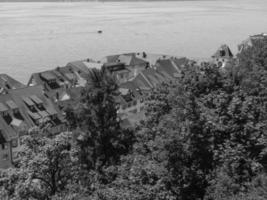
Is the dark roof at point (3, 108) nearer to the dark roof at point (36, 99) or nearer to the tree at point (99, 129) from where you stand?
the dark roof at point (36, 99)

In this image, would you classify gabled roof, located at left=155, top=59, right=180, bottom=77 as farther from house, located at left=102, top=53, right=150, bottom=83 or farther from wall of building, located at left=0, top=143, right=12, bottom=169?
wall of building, located at left=0, top=143, right=12, bottom=169

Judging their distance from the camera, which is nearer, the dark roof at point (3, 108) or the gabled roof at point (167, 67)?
the dark roof at point (3, 108)

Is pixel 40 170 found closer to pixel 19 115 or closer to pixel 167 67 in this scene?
pixel 19 115

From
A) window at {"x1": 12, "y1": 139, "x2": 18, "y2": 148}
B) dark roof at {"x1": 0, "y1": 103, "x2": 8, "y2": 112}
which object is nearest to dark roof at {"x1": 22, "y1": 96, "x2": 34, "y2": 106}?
dark roof at {"x1": 0, "y1": 103, "x2": 8, "y2": 112}

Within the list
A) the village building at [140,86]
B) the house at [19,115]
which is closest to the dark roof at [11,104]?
the house at [19,115]

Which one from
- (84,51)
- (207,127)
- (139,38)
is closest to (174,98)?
(207,127)

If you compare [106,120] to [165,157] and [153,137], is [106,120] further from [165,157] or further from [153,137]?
[165,157]
